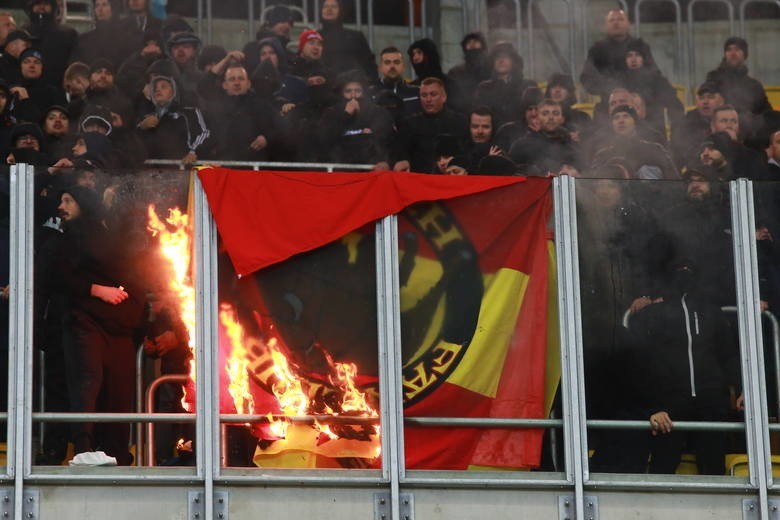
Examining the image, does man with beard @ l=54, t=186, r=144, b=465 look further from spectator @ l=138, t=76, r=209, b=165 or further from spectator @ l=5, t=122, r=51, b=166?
spectator @ l=138, t=76, r=209, b=165

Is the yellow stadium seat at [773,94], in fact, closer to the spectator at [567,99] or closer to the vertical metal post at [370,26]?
the spectator at [567,99]

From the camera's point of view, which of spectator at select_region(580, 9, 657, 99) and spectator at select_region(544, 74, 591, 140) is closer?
spectator at select_region(544, 74, 591, 140)

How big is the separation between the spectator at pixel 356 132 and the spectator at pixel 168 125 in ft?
2.97

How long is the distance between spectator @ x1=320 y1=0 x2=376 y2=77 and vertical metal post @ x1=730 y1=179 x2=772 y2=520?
4556 millimetres

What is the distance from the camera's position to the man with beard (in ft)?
33.6

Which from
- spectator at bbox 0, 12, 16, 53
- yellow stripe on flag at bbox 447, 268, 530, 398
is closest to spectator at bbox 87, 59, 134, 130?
spectator at bbox 0, 12, 16, 53

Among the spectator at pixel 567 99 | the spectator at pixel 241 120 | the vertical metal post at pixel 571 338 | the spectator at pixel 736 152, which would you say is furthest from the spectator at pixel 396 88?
the vertical metal post at pixel 571 338

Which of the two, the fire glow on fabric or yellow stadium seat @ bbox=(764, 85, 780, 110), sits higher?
yellow stadium seat @ bbox=(764, 85, 780, 110)

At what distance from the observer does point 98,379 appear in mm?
10281

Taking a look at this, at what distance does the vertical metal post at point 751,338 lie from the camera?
412 inches

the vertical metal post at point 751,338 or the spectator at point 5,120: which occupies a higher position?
the spectator at point 5,120

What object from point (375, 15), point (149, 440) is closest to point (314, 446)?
point (149, 440)

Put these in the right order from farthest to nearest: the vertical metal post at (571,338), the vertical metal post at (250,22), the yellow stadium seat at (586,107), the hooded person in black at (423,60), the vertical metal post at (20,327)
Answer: the vertical metal post at (250,22)
the yellow stadium seat at (586,107)
the hooded person in black at (423,60)
the vertical metal post at (571,338)
the vertical metal post at (20,327)

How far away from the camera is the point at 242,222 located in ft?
34.2
